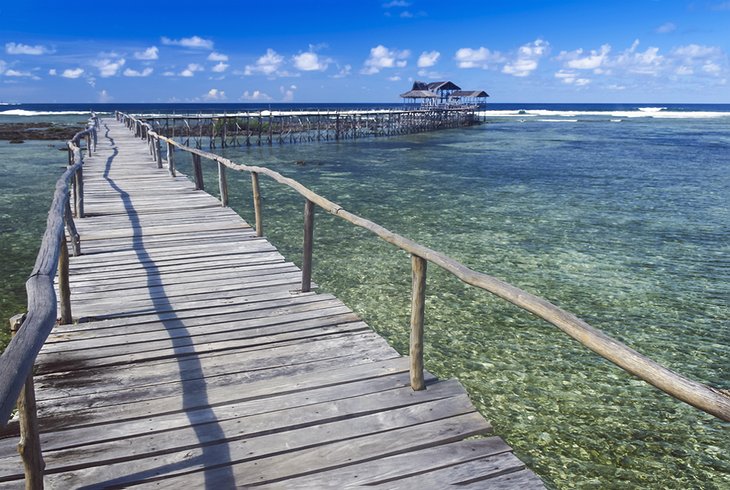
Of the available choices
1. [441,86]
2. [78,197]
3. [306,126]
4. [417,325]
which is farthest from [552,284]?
Result: [441,86]

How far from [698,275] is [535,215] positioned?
6159 mm

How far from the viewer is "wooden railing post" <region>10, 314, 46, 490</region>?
2320mm

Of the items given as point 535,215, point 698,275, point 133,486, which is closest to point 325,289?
point 133,486

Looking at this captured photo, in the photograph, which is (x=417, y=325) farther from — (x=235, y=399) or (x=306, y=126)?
(x=306, y=126)

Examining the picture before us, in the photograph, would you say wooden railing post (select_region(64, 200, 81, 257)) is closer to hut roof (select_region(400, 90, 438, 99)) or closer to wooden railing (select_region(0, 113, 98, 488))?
wooden railing (select_region(0, 113, 98, 488))

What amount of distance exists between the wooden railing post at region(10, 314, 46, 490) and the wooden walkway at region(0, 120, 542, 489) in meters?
0.36

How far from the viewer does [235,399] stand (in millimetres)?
3602

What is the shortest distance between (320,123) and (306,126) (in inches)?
166

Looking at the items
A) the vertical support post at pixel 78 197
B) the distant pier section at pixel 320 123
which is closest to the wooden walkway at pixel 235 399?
the vertical support post at pixel 78 197

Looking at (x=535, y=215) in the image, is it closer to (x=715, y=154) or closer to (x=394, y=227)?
(x=394, y=227)

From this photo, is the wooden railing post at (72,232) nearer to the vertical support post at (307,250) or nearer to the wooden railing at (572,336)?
the vertical support post at (307,250)

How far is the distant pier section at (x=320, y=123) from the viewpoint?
145 ft

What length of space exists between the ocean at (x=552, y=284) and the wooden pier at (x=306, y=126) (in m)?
20.4

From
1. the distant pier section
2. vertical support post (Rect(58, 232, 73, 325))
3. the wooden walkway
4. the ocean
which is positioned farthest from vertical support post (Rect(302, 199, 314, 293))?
the distant pier section
